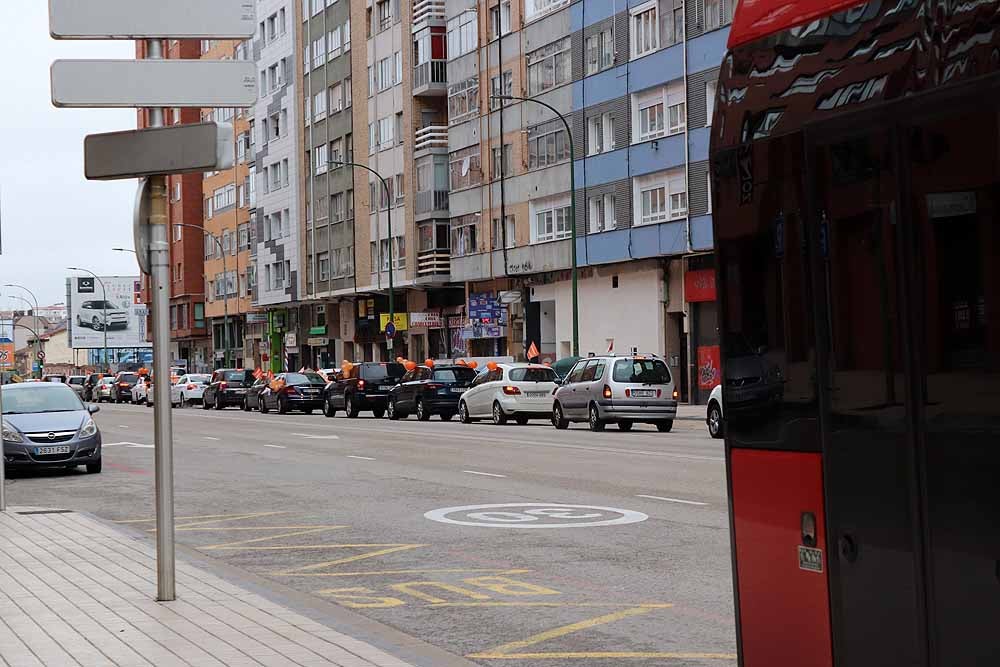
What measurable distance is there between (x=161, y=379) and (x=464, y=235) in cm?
5551

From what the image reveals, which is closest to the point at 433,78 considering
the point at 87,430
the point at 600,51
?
the point at 600,51

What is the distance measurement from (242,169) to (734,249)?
3859 inches

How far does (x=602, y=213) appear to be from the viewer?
5322 cm

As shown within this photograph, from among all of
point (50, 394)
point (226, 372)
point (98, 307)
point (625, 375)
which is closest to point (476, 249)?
point (226, 372)

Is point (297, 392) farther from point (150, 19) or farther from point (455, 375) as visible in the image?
point (150, 19)

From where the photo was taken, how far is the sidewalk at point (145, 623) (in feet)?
26.1

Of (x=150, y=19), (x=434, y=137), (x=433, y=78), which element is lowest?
(x=150, y=19)

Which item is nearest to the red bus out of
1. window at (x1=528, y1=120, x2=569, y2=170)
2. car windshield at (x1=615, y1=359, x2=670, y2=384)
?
car windshield at (x1=615, y1=359, x2=670, y2=384)

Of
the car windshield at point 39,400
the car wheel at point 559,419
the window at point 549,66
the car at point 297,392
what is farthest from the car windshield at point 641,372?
the car at point 297,392

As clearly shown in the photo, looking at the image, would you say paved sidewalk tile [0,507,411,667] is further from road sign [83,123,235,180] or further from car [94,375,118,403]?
car [94,375,118,403]

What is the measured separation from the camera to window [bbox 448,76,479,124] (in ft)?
208

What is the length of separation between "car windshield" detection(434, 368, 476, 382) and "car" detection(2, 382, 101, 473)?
20426mm

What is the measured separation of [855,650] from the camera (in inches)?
183

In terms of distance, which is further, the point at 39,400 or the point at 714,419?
the point at 714,419
